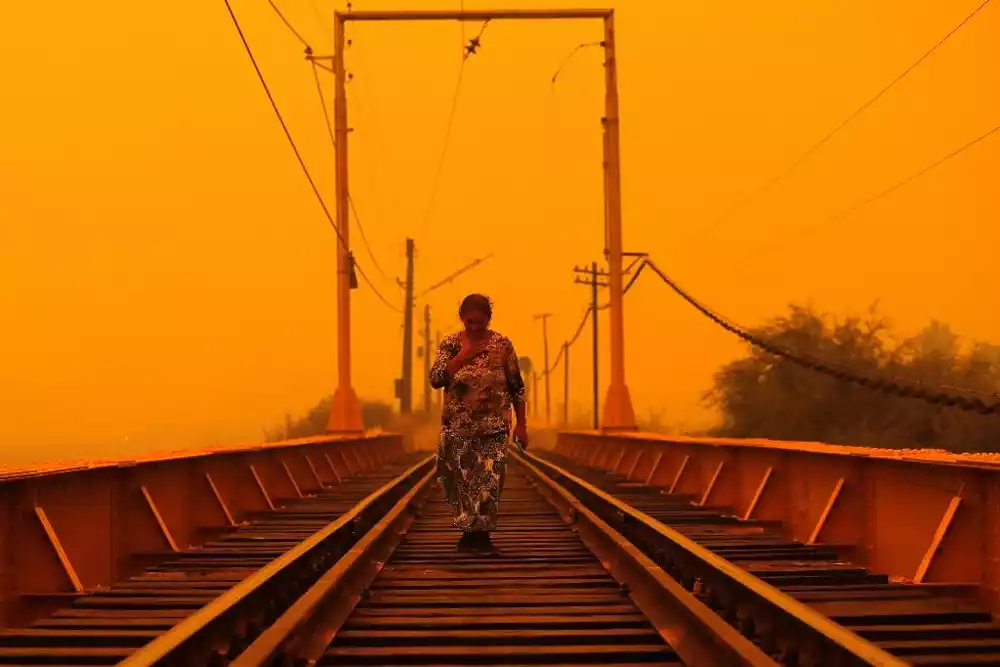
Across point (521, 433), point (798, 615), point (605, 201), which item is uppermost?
point (605, 201)

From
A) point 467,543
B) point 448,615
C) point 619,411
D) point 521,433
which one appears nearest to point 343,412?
point 619,411

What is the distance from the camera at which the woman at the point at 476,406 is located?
8.73 m

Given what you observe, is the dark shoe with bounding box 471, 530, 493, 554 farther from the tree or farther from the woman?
the tree

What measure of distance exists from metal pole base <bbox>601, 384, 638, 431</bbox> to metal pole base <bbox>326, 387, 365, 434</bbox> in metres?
5.09

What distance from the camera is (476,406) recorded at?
8.83 metres

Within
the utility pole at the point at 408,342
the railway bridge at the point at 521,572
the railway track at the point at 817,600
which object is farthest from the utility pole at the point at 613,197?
the utility pole at the point at 408,342

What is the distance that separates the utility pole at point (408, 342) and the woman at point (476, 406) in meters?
45.2

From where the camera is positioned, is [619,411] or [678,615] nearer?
[678,615]

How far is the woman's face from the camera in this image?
28.3 ft

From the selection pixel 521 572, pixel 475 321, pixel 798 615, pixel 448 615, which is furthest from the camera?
pixel 475 321

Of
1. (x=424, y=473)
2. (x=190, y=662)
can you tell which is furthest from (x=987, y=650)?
(x=424, y=473)

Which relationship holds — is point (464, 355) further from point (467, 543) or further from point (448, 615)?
point (448, 615)

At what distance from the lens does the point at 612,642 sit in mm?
5895

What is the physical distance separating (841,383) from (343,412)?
2882 centimetres
